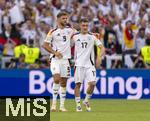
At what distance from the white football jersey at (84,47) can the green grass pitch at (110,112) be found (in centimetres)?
124

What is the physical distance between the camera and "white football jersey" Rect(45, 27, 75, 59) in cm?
1816

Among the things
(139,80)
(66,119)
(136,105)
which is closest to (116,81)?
(139,80)

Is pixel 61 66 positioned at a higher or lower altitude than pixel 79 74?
higher

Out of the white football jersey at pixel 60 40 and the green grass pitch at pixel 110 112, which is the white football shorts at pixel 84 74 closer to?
the white football jersey at pixel 60 40

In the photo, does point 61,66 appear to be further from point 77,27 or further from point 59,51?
point 77,27

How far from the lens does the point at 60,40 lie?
18.2 metres

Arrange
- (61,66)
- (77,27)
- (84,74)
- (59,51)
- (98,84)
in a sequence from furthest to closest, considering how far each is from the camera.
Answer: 1. (77,27)
2. (98,84)
3. (84,74)
4. (61,66)
5. (59,51)

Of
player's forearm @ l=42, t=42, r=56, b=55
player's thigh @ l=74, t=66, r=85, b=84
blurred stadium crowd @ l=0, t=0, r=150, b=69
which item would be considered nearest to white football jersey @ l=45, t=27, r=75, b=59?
player's forearm @ l=42, t=42, r=56, b=55

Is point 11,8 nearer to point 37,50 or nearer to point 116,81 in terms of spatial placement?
point 37,50

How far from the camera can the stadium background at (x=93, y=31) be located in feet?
Answer: 75.9

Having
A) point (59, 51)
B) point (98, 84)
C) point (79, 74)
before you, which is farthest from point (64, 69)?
point (98, 84)

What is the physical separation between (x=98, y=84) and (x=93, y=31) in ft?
8.12

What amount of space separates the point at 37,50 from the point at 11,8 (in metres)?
2.14

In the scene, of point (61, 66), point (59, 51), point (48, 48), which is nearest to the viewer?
Answer: point (48, 48)
